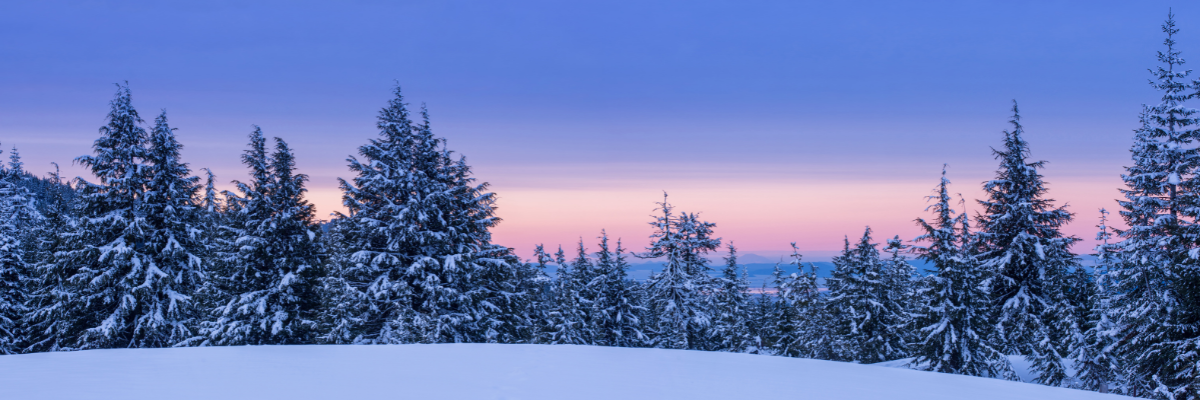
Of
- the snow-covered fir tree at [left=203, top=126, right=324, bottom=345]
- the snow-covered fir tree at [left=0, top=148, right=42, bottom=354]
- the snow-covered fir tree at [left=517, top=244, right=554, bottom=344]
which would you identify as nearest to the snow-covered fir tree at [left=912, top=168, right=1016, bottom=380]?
the snow-covered fir tree at [left=517, top=244, right=554, bottom=344]

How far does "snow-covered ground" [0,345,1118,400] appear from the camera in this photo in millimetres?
6504

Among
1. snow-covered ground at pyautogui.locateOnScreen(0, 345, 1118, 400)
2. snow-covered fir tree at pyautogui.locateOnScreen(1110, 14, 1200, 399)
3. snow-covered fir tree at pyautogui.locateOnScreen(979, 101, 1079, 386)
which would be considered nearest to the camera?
snow-covered ground at pyautogui.locateOnScreen(0, 345, 1118, 400)

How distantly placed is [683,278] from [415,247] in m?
14.3

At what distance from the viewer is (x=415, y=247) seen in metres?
22.8

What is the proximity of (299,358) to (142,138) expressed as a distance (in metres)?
17.6

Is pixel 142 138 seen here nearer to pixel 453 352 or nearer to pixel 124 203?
pixel 124 203

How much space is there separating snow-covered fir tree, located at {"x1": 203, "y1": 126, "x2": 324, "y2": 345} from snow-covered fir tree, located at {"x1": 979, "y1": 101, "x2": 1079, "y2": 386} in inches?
1063

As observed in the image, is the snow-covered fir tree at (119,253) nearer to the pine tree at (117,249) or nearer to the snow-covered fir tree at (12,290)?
the pine tree at (117,249)

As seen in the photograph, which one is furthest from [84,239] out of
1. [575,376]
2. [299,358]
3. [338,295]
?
[575,376]

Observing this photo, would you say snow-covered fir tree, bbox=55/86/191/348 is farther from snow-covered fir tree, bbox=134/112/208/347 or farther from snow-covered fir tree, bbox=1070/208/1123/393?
snow-covered fir tree, bbox=1070/208/1123/393

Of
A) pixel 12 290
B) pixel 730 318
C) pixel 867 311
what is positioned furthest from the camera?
pixel 730 318

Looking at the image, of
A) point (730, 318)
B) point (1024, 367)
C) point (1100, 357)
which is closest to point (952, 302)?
point (1100, 357)

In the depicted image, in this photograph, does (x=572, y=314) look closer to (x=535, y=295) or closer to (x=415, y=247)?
(x=535, y=295)

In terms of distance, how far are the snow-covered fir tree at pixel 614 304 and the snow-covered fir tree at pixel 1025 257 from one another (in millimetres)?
17815
